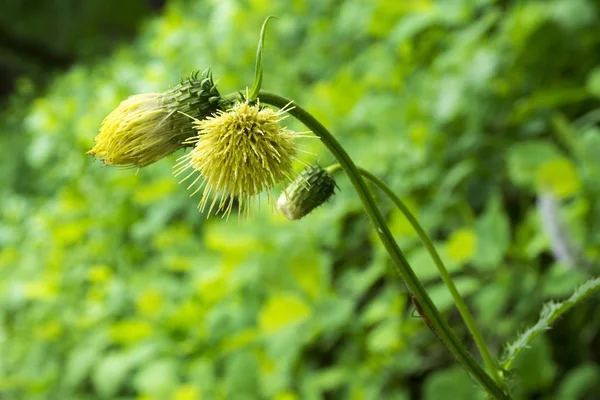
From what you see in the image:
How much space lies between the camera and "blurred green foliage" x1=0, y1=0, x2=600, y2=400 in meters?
1.74

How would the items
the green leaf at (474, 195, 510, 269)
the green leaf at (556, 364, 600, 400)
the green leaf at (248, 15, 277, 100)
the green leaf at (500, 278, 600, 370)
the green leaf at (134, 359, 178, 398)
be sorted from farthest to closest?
the green leaf at (134, 359, 178, 398) < the green leaf at (474, 195, 510, 269) < the green leaf at (556, 364, 600, 400) < the green leaf at (500, 278, 600, 370) < the green leaf at (248, 15, 277, 100)

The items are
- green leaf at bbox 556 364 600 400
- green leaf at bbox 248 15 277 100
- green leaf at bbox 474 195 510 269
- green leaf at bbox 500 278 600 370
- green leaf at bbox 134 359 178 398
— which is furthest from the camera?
green leaf at bbox 134 359 178 398

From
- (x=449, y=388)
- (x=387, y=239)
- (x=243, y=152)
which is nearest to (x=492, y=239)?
(x=449, y=388)

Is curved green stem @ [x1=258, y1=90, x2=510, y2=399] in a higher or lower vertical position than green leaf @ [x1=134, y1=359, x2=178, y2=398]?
lower

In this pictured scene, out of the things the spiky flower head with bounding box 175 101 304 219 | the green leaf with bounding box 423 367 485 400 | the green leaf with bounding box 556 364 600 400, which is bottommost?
the green leaf with bounding box 556 364 600 400

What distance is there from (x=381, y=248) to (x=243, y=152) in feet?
4.04

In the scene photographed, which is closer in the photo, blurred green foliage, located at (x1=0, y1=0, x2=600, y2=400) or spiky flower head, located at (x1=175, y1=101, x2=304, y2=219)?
spiky flower head, located at (x1=175, y1=101, x2=304, y2=219)

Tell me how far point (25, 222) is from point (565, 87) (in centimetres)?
339

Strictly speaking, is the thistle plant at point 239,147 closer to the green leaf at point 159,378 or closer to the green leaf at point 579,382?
the green leaf at point 579,382

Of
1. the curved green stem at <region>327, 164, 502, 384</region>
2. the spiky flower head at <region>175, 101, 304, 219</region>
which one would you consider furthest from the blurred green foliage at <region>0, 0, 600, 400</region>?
the spiky flower head at <region>175, 101, 304, 219</region>

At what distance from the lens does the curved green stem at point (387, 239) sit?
716 millimetres

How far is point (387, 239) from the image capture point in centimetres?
75

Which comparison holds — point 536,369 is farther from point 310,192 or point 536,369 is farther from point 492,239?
point 310,192

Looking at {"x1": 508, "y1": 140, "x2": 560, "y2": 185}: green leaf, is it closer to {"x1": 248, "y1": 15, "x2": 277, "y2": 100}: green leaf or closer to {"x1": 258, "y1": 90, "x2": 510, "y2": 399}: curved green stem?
{"x1": 258, "y1": 90, "x2": 510, "y2": 399}: curved green stem
